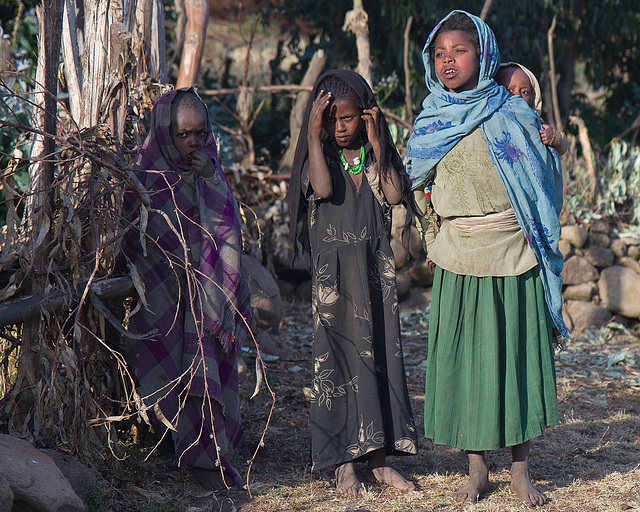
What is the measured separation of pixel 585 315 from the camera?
7.31 meters

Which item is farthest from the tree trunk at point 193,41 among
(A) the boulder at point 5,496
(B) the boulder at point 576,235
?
(B) the boulder at point 576,235

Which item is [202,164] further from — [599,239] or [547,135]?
[599,239]

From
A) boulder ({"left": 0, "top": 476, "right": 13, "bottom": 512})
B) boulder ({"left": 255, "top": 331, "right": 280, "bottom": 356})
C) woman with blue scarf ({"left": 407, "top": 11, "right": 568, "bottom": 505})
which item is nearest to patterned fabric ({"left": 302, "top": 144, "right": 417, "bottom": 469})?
woman with blue scarf ({"left": 407, "top": 11, "right": 568, "bottom": 505})

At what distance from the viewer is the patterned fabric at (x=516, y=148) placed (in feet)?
→ 10.0

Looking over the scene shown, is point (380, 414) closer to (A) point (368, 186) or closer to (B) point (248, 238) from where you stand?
(A) point (368, 186)

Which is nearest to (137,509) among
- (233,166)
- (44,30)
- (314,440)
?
(314,440)

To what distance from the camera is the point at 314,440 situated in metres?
3.27

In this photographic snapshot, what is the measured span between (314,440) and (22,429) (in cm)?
117

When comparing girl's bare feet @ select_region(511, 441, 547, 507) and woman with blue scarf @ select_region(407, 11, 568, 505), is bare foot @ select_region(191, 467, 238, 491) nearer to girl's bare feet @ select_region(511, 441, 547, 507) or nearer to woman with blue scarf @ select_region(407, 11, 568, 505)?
woman with blue scarf @ select_region(407, 11, 568, 505)

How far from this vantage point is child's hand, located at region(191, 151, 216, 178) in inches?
127

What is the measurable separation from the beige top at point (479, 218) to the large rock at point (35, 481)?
1688 mm

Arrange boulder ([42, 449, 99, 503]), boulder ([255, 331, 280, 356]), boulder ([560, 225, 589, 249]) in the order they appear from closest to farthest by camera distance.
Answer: boulder ([42, 449, 99, 503])
boulder ([255, 331, 280, 356])
boulder ([560, 225, 589, 249])

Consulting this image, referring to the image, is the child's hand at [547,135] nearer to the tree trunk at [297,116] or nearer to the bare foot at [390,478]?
the bare foot at [390,478]

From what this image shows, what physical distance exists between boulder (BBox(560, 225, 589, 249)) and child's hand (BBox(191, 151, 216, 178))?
5318 mm
